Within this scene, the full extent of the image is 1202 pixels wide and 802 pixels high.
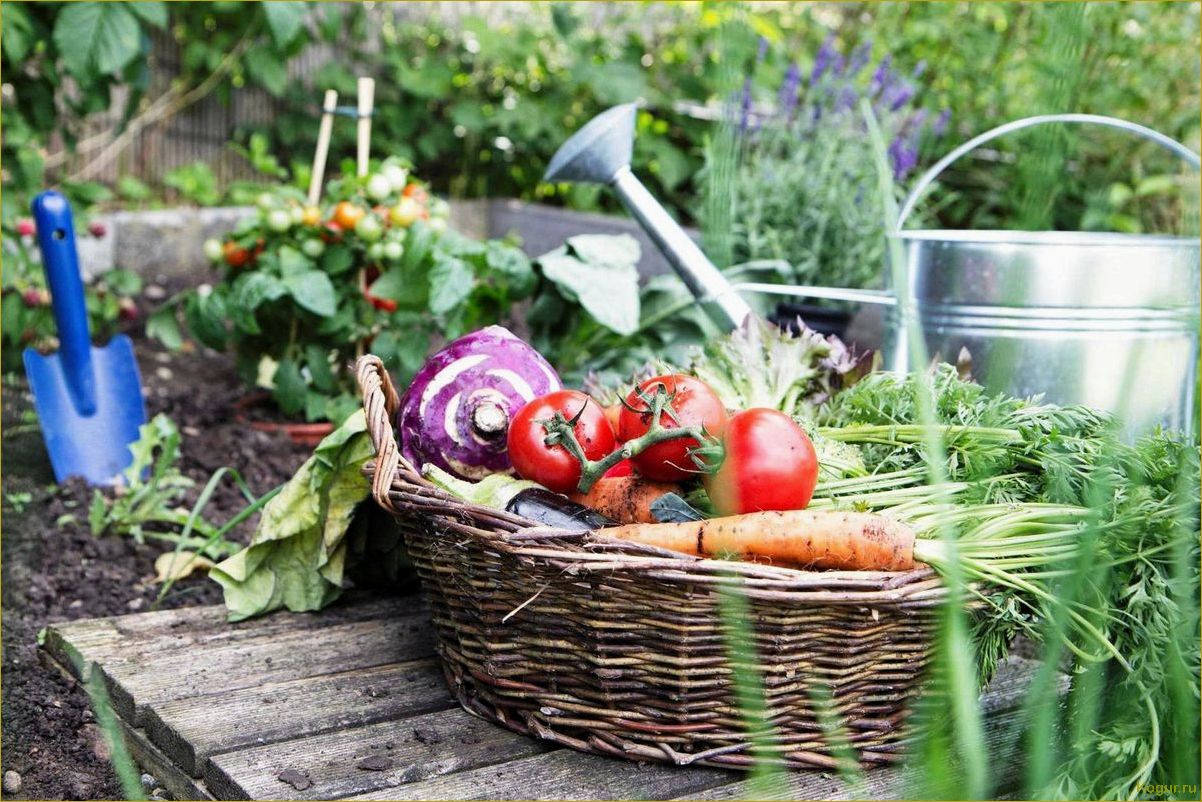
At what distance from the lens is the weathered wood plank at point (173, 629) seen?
1.67 m

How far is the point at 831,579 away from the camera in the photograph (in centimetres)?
120

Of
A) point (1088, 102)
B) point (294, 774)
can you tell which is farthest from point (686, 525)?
point (1088, 102)

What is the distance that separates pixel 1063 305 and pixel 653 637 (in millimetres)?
1075

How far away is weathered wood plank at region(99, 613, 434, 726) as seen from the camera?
153cm

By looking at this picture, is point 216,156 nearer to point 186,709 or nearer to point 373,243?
point 373,243

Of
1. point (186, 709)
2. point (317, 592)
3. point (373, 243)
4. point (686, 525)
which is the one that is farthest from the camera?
point (373, 243)

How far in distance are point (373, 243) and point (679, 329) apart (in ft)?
2.61

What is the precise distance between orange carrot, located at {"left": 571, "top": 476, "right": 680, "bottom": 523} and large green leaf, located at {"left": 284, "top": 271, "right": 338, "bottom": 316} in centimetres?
145

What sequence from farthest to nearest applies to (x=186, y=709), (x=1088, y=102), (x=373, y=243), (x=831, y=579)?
(x=1088, y=102)
(x=373, y=243)
(x=186, y=709)
(x=831, y=579)

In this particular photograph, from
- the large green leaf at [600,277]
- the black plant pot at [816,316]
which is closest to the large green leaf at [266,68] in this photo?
the large green leaf at [600,277]

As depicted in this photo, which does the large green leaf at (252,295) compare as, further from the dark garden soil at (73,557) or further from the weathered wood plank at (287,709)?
the weathered wood plank at (287,709)

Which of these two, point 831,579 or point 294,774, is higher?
point 831,579

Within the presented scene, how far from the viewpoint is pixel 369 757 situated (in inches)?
52.3

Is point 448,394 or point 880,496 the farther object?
point 448,394
